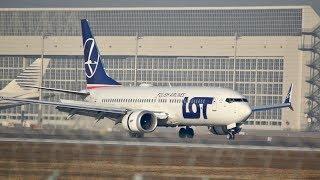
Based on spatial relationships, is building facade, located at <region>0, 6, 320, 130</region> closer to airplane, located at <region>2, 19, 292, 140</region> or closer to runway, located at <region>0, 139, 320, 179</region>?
airplane, located at <region>2, 19, 292, 140</region>

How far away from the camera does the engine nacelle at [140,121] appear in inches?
3145

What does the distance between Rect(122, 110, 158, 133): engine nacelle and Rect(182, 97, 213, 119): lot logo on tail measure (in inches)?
94.4

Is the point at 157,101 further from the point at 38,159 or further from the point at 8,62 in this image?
the point at 8,62

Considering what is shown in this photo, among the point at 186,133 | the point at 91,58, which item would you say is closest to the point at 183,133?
the point at 186,133

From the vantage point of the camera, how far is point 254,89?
14538 centimetres

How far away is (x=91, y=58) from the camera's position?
309 feet

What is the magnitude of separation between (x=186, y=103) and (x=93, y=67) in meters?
15.0

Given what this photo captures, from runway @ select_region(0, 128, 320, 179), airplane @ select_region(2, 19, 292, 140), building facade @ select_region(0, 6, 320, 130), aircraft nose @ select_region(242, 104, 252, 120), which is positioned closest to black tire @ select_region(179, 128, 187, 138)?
airplane @ select_region(2, 19, 292, 140)

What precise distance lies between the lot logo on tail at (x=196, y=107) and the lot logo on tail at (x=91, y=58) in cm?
1443

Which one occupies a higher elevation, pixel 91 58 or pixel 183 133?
pixel 91 58

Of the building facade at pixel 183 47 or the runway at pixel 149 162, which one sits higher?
the building facade at pixel 183 47

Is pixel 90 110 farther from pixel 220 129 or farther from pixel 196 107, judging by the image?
pixel 220 129

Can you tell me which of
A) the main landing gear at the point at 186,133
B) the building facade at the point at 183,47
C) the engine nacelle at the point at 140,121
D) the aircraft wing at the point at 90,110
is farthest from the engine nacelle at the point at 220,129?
the building facade at the point at 183,47

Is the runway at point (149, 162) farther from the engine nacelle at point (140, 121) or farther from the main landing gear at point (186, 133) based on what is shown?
the main landing gear at point (186, 133)
